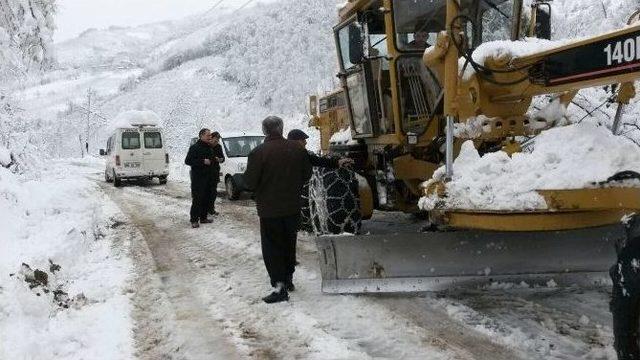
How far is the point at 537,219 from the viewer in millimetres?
3461

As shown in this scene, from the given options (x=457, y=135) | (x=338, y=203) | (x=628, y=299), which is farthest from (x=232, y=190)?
(x=628, y=299)

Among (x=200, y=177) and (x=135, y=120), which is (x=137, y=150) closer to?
(x=135, y=120)

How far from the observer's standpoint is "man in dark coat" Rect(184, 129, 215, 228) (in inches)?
357

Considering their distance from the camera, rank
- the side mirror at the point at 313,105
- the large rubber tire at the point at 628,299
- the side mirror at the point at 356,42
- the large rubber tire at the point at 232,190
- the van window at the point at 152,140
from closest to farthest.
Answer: the large rubber tire at the point at 628,299
the side mirror at the point at 356,42
the side mirror at the point at 313,105
the large rubber tire at the point at 232,190
the van window at the point at 152,140

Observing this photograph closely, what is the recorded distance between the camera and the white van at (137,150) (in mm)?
18312

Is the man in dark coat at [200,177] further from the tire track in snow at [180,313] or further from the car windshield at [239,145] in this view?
the car windshield at [239,145]

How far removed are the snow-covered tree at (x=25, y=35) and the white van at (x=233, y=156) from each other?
374cm

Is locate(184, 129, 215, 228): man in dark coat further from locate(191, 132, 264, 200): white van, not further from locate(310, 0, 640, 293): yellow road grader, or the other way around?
locate(191, 132, 264, 200): white van

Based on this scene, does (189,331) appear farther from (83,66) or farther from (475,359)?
(83,66)

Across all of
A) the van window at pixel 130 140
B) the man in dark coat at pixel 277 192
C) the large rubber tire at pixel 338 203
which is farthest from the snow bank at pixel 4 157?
the van window at pixel 130 140

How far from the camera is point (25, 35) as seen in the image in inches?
400

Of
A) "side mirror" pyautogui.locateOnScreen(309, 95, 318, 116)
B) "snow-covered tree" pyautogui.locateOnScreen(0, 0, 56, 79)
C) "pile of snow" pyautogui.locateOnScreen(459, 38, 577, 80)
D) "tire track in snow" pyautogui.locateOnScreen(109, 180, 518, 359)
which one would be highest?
"snow-covered tree" pyautogui.locateOnScreen(0, 0, 56, 79)

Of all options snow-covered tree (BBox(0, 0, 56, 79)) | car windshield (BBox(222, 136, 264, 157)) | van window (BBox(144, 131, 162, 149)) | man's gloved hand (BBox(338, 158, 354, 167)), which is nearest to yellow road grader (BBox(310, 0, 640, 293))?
man's gloved hand (BBox(338, 158, 354, 167))

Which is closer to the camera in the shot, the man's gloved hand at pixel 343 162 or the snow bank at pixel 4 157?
the man's gloved hand at pixel 343 162
